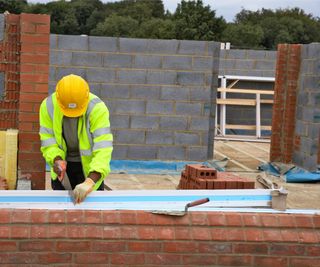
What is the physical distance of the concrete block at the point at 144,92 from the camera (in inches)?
400

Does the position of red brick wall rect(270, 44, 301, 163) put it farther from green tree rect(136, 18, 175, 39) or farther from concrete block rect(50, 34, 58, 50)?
green tree rect(136, 18, 175, 39)

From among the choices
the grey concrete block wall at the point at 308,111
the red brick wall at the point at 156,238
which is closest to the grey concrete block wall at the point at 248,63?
the grey concrete block wall at the point at 308,111

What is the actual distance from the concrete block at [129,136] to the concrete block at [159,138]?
13 centimetres

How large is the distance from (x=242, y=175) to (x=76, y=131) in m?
6.19

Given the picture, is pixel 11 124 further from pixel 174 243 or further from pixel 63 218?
pixel 174 243

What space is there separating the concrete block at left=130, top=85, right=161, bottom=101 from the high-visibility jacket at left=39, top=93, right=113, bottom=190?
562 centimetres

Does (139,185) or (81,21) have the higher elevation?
(81,21)

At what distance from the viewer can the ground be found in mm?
8461

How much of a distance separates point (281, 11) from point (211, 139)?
76789mm

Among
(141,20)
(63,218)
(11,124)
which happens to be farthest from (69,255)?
(141,20)

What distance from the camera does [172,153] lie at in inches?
407

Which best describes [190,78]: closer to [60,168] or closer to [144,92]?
[144,92]

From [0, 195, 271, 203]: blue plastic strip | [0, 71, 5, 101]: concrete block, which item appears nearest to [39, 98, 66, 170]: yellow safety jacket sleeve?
[0, 195, 271, 203]: blue plastic strip

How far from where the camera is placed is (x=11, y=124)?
5.46 m
